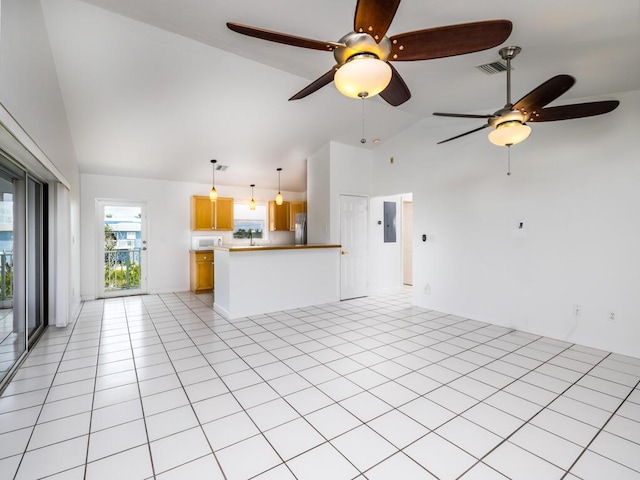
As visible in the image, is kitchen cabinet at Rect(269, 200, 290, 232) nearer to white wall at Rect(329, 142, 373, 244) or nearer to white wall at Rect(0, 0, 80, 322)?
white wall at Rect(329, 142, 373, 244)

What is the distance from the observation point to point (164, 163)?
5.66 m

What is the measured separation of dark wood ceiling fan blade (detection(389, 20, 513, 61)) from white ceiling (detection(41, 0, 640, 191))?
0.61m

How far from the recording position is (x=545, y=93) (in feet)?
7.86

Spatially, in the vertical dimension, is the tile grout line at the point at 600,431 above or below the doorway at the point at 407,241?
below

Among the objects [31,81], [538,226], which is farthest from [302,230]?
[31,81]

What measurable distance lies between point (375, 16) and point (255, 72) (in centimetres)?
248

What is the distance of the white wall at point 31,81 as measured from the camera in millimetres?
1898

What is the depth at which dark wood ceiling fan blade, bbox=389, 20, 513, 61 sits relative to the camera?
1710mm

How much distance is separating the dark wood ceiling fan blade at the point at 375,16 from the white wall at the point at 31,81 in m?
2.09

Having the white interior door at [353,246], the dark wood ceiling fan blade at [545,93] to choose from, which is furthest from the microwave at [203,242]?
the dark wood ceiling fan blade at [545,93]

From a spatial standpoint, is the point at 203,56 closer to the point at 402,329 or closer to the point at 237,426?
the point at 237,426

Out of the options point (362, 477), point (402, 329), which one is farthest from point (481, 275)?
point (362, 477)

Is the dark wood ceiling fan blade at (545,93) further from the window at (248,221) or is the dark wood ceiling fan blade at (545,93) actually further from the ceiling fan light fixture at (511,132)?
the window at (248,221)

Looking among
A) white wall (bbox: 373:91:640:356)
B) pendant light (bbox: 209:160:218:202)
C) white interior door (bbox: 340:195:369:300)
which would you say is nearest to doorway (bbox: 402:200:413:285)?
white interior door (bbox: 340:195:369:300)
